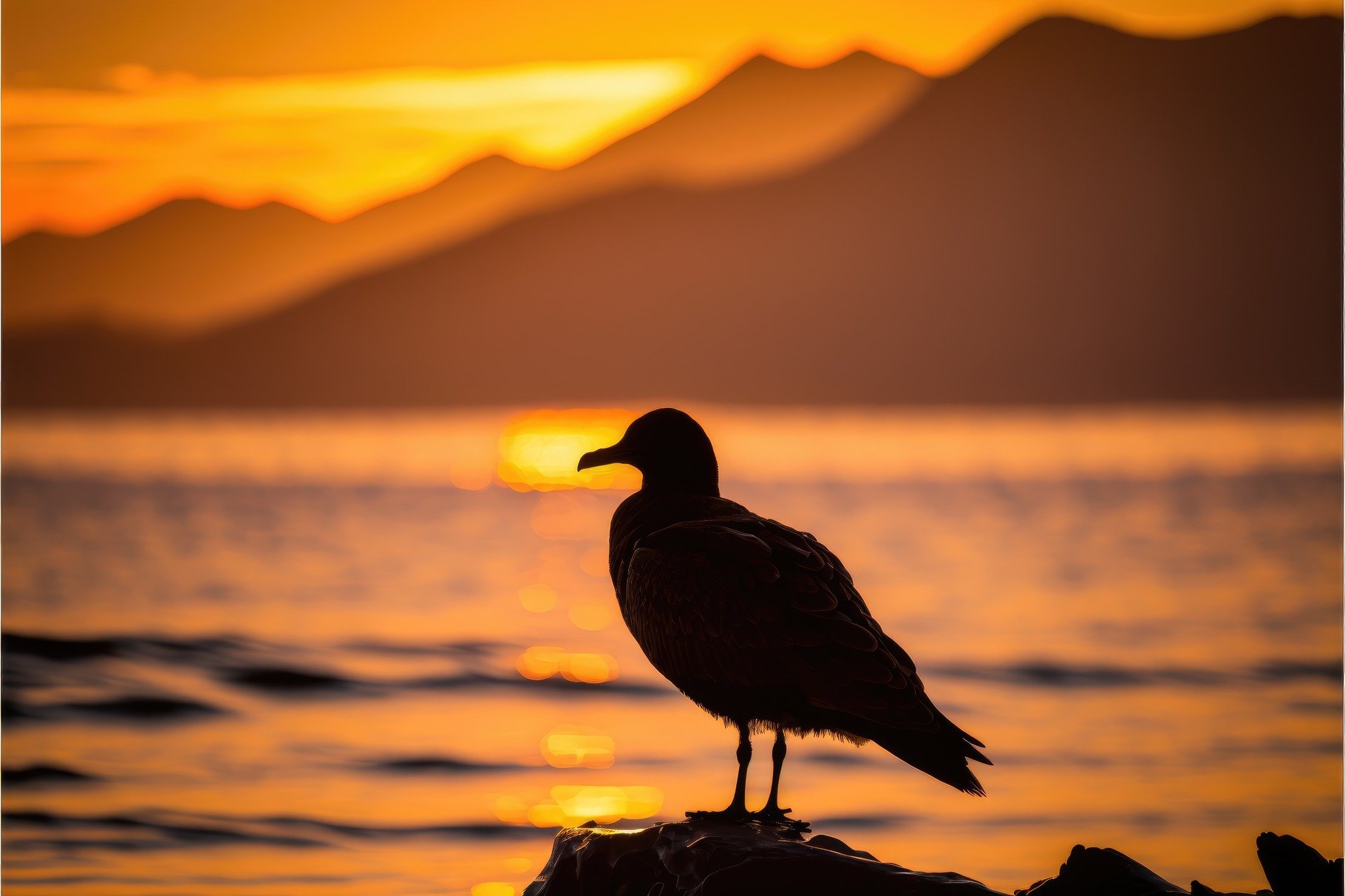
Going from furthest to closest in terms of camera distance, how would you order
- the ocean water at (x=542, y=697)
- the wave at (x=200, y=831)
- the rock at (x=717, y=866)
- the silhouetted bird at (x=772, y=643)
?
the ocean water at (x=542, y=697)
the wave at (x=200, y=831)
the silhouetted bird at (x=772, y=643)
the rock at (x=717, y=866)

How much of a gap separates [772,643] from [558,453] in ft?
201

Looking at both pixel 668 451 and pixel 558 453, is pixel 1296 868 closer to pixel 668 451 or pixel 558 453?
pixel 668 451

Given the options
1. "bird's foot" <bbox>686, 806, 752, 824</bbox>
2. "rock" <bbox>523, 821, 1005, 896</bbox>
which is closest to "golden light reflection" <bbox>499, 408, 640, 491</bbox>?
"bird's foot" <bbox>686, 806, 752, 824</bbox>

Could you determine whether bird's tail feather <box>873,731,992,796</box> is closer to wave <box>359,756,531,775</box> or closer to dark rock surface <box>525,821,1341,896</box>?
dark rock surface <box>525,821,1341,896</box>

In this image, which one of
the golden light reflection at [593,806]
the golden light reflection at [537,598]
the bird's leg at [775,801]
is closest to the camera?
the bird's leg at [775,801]

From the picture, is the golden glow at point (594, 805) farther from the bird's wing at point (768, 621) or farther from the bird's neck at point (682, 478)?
the bird's wing at point (768, 621)

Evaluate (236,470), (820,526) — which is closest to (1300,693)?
(820,526)

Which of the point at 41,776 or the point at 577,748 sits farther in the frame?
the point at 577,748

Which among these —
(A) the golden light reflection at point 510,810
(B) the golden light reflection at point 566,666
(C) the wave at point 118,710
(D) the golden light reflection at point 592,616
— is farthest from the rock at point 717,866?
(D) the golden light reflection at point 592,616

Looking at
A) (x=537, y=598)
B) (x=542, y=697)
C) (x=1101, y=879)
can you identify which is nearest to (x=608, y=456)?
(x=1101, y=879)

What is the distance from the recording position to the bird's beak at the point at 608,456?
7.65 metres

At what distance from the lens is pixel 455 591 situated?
2458 centimetres

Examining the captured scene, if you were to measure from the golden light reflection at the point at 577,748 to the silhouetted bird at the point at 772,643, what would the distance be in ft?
22.8

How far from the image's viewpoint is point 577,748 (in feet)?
47.6
